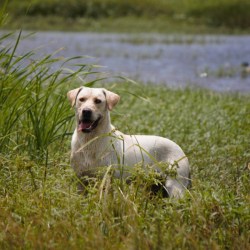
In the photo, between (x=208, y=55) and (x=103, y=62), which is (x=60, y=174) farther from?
(x=208, y=55)

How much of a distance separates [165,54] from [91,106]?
17.6 meters

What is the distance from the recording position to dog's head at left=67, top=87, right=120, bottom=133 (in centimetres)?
588

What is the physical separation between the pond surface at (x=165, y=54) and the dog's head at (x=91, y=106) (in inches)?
407

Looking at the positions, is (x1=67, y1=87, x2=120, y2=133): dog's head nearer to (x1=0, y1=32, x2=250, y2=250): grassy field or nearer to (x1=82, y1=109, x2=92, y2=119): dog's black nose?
(x1=82, y1=109, x2=92, y2=119): dog's black nose

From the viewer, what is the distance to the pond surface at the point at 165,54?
1828 centimetres

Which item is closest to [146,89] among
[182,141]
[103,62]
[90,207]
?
[182,141]

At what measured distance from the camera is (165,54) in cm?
2327

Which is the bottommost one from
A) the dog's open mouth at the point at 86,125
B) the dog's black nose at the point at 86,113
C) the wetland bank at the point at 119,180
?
the wetland bank at the point at 119,180

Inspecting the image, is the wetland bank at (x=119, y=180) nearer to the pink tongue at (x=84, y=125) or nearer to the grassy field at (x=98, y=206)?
the grassy field at (x=98, y=206)

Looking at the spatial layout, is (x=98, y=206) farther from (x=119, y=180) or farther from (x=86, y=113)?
(x=86, y=113)

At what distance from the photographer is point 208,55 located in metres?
23.0

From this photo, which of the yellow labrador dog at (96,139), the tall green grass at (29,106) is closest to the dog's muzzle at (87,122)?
the yellow labrador dog at (96,139)

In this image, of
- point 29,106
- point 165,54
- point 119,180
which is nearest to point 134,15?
point 165,54

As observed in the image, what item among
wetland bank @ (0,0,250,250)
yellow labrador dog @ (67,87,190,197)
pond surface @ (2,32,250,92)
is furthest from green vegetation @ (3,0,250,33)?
yellow labrador dog @ (67,87,190,197)
